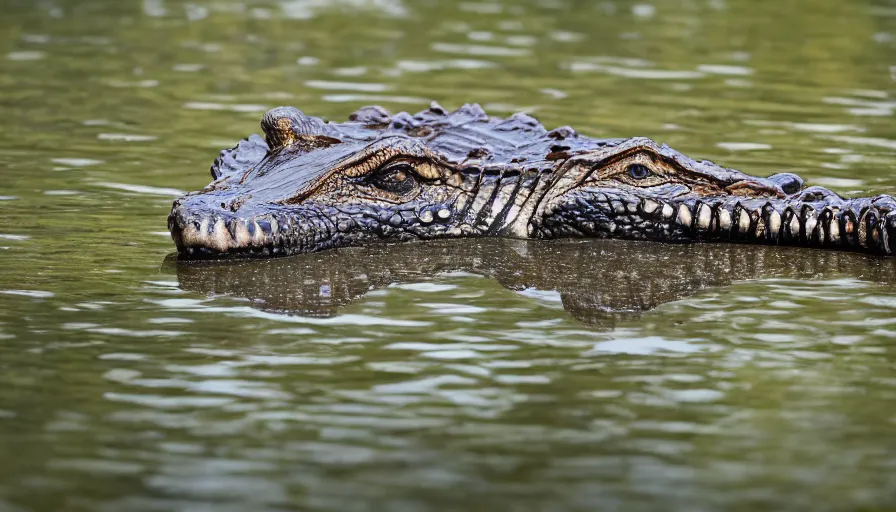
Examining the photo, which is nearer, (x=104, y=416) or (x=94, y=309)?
(x=104, y=416)

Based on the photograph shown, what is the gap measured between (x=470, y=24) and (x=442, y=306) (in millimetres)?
12684

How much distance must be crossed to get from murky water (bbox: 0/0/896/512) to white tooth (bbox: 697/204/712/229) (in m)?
0.19

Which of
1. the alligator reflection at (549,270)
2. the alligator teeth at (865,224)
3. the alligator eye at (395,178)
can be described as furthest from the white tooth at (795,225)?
the alligator eye at (395,178)

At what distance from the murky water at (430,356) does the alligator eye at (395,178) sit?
377mm

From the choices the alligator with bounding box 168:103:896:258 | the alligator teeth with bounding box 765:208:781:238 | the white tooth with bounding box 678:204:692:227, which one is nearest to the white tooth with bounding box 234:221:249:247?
the alligator with bounding box 168:103:896:258

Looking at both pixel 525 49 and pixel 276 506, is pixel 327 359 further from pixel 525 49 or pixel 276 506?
pixel 525 49

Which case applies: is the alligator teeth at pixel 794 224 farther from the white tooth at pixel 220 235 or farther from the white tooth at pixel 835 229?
the white tooth at pixel 220 235

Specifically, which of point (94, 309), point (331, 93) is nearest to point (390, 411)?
point (94, 309)

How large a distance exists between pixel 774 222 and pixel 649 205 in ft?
2.22

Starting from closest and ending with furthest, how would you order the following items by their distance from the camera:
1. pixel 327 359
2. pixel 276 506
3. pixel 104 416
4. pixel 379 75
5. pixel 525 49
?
1. pixel 276 506
2. pixel 104 416
3. pixel 327 359
4. pixel 379 75
5. pixel 525 49

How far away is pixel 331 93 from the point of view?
1384 cm

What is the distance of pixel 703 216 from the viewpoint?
8102 mm

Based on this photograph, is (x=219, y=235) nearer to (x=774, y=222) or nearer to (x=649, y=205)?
(x=649, y=205)

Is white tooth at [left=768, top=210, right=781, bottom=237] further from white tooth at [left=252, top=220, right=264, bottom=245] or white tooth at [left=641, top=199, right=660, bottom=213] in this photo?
white tooth at [left=252, top=220, right=264, bottom=245]
